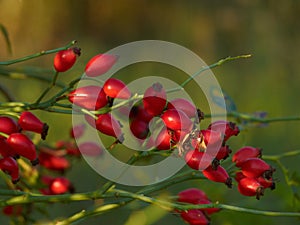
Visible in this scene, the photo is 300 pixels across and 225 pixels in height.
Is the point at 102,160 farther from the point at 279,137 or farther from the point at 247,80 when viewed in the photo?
the point at 247,80

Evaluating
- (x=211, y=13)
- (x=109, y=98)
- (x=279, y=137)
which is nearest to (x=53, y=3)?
(x=211, y=13)

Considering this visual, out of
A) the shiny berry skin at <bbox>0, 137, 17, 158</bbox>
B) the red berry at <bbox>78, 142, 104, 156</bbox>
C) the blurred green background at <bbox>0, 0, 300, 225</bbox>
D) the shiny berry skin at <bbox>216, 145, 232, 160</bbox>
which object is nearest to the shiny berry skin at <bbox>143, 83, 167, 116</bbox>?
the shiny berry skin at <bbox>216, 145, 232, 160</bbox>

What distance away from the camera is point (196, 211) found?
3.51ft

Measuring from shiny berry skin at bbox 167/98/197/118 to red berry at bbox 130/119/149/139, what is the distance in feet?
0.24

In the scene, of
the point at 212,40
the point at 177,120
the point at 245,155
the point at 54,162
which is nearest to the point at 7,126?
the point at 177,120

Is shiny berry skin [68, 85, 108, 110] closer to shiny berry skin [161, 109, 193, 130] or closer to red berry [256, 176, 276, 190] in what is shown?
shiny berry skin [161, 109, 193, 130]

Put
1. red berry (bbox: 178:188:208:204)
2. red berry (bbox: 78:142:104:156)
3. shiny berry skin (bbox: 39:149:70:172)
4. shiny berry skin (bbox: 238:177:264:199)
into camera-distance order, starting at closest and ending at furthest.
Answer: shiny berry skin (bbox: 238:177:264:199), red berry (bbox: 178:188:208:204), red berry (bbox: 78:142:104:156), shiny berry skin (bbox: 39:149:70:172)

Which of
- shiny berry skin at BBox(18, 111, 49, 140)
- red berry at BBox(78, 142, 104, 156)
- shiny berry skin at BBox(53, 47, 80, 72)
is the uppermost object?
red berry at BBox(78, 142, 104, 156)

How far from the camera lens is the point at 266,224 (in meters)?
1.50

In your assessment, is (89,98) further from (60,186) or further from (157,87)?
(60,186)

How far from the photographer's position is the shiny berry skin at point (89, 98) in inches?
39.1

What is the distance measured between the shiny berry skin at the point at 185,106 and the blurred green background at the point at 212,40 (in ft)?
6.72

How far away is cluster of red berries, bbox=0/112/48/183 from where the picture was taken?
3.27 ft

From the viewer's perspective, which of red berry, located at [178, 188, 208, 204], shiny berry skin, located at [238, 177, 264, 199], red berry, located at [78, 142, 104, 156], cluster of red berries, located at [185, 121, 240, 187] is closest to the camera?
cluster of red berries, located at [185, 121, 240, 187]
